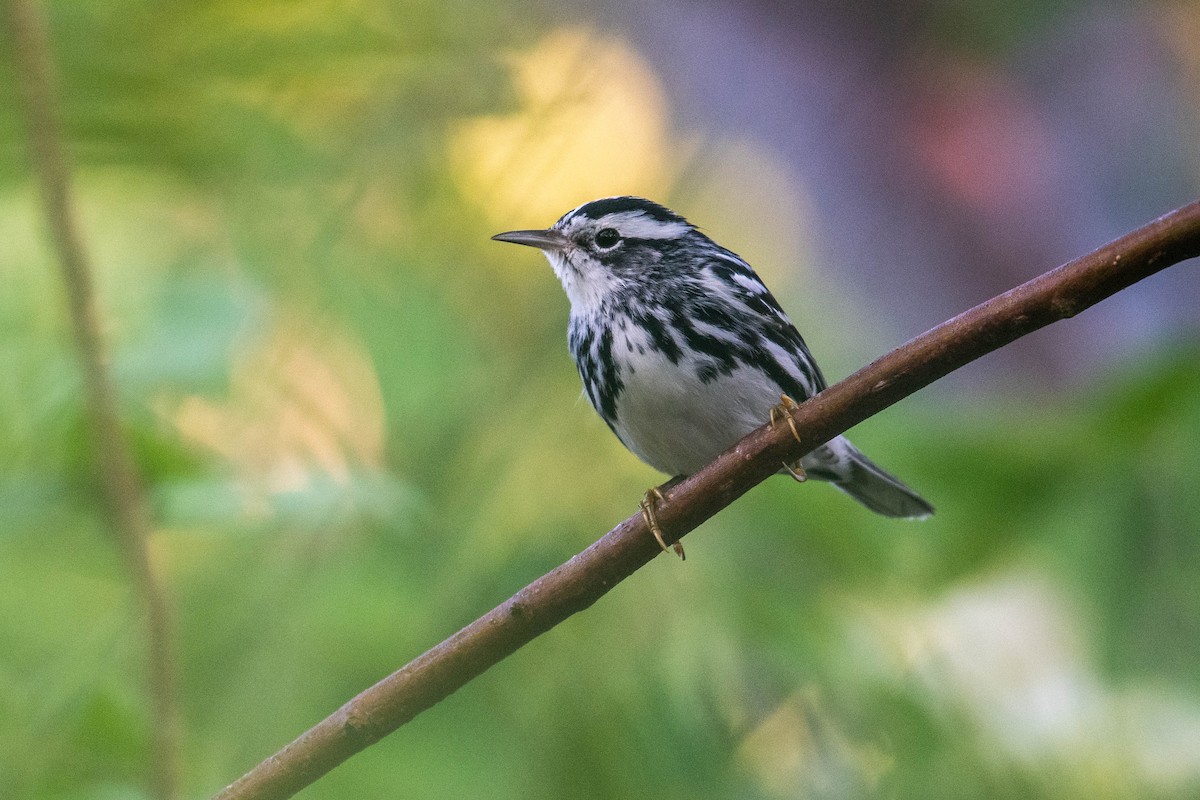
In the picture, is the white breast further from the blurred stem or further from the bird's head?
the blurred stem

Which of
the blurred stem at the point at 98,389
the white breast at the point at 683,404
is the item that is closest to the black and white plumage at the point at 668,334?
the white breast at the point at 683,404

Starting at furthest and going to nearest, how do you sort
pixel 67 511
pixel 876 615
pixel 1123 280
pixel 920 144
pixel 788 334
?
pixel 920 144 < pixel 876 615 < pixel 788 334 < pixel 67 511 < pixel 1123 280

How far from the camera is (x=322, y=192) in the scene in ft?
10.2

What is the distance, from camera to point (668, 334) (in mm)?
2562

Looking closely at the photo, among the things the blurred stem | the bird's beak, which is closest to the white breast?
the bird's beak

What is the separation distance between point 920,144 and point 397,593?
279cm

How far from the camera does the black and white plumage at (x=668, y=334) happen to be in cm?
255

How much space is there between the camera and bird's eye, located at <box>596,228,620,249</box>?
289 cm

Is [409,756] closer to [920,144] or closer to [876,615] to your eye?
[876,615]

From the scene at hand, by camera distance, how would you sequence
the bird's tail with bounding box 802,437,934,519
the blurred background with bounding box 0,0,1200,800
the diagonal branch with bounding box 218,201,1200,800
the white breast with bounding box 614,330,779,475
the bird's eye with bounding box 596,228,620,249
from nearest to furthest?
1. the diagonal branch with bounding box 218,201,1200,800
2. the blurred background with bounding box 0,0,1200,800
3. the white breast with bounding box 614,330,779,475
4. the bird's eye with bounding box 596,228,620,249
5. the bird's tail with bounding box 802,437,934,519

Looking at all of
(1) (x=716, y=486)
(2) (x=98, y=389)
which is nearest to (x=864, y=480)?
(1) (x=716, y=486)

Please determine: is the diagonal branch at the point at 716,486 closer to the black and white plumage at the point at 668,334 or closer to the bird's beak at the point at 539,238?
the black and white plumage at the point at 668,334

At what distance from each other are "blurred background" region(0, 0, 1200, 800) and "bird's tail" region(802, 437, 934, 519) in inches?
3.5

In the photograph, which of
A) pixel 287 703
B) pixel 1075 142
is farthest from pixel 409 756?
pixel 1075 142
